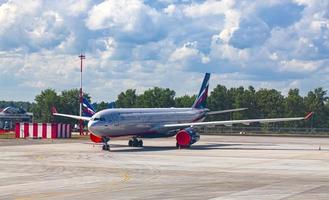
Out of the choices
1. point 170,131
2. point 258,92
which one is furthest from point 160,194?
point 258,92

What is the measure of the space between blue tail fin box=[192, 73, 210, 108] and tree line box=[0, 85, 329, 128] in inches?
2738

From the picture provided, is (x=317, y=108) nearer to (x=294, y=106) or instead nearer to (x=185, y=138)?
(x=294, y=106)

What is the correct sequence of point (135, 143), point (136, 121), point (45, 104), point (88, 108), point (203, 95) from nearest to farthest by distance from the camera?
point (136, 121), point (135, 143), point (203, 95), point (88, 108), point (45, 104)

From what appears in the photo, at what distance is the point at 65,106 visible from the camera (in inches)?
6909

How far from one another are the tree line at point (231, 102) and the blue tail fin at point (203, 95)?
6954 centimetres

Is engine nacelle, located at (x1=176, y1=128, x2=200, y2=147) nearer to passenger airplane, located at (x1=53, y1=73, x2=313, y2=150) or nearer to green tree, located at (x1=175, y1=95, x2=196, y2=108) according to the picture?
passenger airplane, located at (x1=53, y1=73, x2=313, y2=150)

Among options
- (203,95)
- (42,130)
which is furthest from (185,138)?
(42,130)

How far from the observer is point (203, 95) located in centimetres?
7431

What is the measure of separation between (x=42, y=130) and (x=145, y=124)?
27576mm

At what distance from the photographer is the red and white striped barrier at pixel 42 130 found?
83000 mm

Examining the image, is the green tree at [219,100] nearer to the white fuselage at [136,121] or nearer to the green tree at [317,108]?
the green tree at [317,108]

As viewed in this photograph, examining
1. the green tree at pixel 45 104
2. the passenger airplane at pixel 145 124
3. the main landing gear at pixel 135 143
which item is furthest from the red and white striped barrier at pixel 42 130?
the green tree at pixel 45 104

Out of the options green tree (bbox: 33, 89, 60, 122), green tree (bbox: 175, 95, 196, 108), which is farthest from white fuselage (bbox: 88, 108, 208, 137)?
green tree (bbox: 33, 89, 60, 122)

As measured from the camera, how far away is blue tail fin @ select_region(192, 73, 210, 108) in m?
73.8
